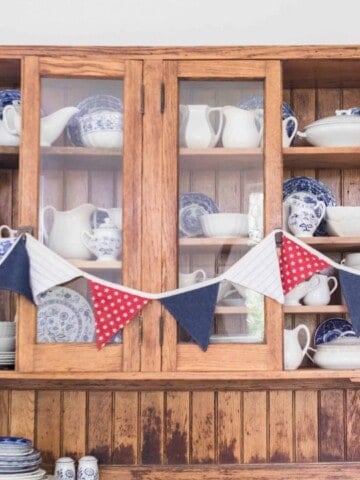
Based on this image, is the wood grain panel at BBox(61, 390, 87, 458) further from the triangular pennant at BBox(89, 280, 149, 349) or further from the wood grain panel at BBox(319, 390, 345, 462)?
the wood grain panel at BBox(319, 390, 345, 462)

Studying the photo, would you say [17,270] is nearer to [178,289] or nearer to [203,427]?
[178,289]

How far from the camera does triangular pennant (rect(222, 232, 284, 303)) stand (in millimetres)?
2408

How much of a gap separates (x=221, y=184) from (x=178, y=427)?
73 cm

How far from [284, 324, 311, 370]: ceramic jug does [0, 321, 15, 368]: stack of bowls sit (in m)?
0.73

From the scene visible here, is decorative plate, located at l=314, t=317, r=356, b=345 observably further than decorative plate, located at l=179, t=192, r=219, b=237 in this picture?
Yes

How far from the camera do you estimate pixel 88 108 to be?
248 centimetres

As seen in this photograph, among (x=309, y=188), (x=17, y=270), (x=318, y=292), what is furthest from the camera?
(x=309, y=188)

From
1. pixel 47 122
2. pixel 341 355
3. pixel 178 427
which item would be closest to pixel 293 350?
pixel 341 355

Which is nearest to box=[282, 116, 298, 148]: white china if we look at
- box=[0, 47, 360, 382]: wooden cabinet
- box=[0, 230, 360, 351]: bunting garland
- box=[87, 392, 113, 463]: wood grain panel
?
box=[0, 47, 360, 382]: wooden cabinet

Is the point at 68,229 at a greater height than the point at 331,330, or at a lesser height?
greater

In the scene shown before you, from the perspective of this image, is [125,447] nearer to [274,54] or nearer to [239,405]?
[239,405]

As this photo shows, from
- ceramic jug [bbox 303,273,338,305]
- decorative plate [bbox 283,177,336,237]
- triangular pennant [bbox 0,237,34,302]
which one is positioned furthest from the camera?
decorative plate [bbox 283,177,336,237]

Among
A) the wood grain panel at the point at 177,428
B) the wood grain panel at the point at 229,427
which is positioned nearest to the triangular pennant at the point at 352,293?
the wood grain panel at the point at 229,427

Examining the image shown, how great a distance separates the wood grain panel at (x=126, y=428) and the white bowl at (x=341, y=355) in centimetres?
57
